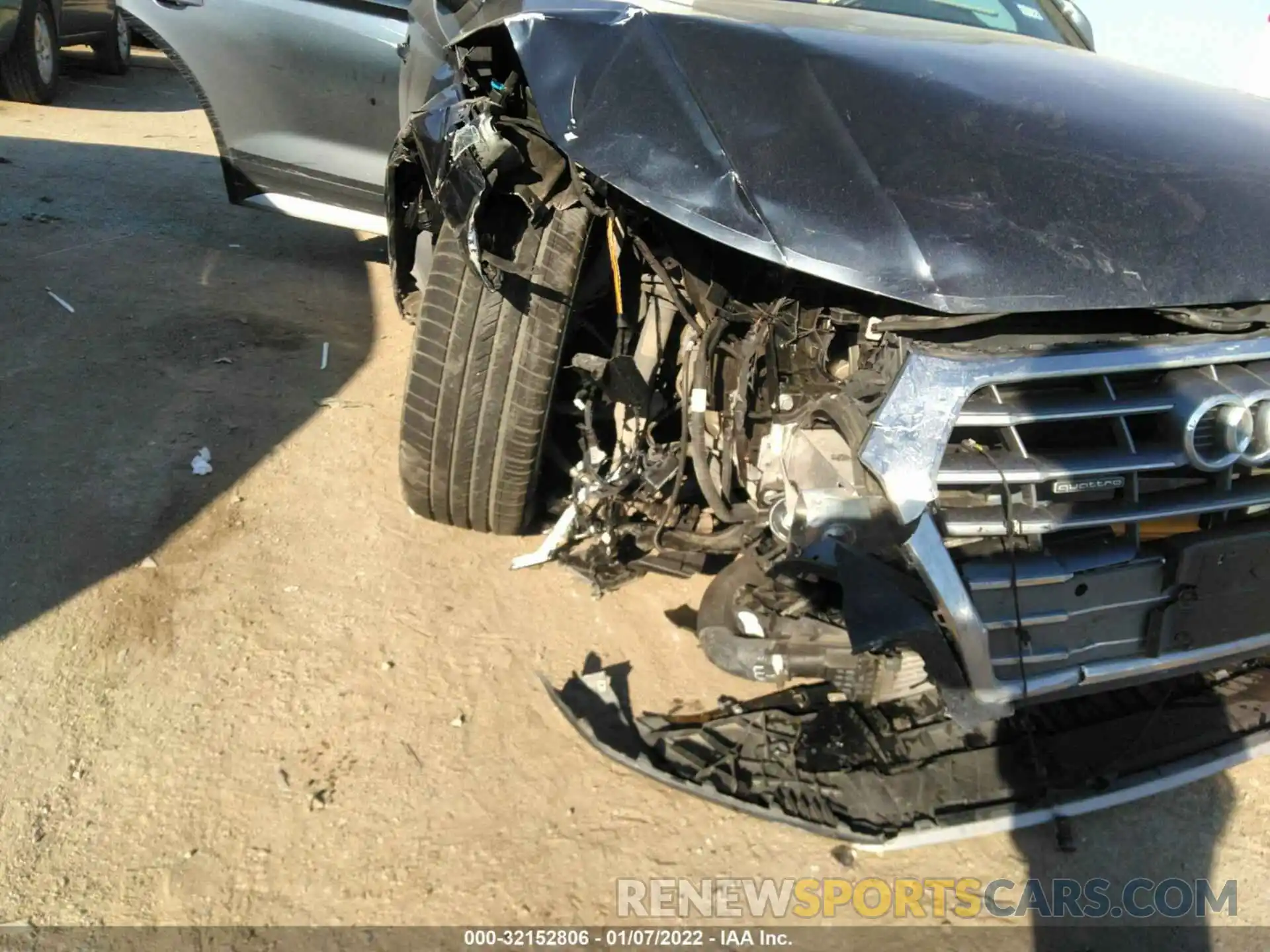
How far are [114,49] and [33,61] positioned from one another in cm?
191

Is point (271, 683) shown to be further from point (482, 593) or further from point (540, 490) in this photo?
point (540, 490)

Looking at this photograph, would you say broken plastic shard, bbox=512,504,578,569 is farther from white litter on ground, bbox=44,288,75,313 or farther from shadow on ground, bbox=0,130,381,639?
white litter on ground, bbox=44,288,75,313

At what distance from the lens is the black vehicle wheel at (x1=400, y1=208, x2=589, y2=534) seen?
7.72 ft

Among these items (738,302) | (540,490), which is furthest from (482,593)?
(738,302)

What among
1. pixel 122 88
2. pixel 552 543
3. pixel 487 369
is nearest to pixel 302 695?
pixel 552 543

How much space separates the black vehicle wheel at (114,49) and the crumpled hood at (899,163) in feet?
29.2

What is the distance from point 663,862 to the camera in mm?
2027

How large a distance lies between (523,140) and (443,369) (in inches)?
24.8

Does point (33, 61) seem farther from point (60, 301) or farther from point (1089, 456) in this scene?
point (1089, 456)

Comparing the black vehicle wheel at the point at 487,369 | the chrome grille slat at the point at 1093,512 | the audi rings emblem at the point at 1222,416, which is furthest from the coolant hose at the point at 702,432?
the audi rings emblem at the point at 1222,416

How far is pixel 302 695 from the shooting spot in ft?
7.58

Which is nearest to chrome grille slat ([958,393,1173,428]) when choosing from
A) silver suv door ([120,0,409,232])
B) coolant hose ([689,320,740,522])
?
coolant hose ([689,320,740,522])

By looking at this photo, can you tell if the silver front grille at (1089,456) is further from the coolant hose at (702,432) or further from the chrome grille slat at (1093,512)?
the coolant hose at (702,432)

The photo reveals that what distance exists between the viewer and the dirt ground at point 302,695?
1.93m
